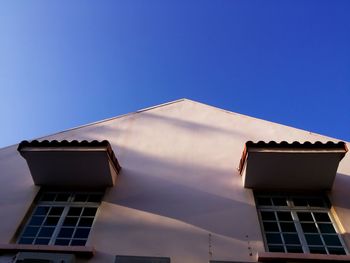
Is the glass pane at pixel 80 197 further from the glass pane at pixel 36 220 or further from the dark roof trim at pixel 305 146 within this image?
the dark roof trim at pixel 305 146

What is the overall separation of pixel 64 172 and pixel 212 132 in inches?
117

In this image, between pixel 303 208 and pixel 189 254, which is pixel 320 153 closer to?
pixel 303 208

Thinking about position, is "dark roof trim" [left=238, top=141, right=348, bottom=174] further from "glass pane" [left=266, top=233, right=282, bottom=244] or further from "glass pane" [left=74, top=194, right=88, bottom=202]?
"glass pane" [left=74, top=194, right=88, bottom=202]

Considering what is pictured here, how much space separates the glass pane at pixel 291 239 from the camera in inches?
190

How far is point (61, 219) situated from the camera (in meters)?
5.25

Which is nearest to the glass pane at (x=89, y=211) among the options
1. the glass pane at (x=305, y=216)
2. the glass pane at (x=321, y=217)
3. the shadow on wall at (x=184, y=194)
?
the shadow on wall at (x=184, y=194)

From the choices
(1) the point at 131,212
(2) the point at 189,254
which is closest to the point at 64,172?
(1) the point at 131,212

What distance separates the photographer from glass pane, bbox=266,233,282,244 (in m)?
4.82

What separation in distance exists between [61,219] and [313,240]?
385 cm

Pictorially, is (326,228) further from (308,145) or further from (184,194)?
(184,194)

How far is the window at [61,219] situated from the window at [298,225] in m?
2.73

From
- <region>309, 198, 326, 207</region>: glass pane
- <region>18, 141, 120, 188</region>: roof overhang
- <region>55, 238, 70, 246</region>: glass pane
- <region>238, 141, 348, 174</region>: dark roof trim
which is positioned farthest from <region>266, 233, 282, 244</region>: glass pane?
<region>55, 238, 70, 246</region>: glass pane

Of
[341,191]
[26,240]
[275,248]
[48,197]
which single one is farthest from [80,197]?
[341,191]

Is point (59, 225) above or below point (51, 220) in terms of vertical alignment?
below
